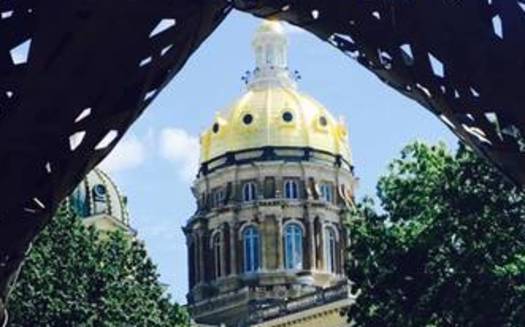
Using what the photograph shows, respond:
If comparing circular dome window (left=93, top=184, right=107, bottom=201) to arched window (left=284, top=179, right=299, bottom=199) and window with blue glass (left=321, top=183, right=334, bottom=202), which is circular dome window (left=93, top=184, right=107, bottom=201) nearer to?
arched window (left=284, top=179, right=299, bottom=199)

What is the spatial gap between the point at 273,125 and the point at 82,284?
2477 inches

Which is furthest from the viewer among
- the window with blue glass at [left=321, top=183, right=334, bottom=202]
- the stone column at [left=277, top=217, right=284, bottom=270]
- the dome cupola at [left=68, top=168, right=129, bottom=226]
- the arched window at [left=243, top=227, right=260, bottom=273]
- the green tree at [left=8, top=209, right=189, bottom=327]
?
the window with blue glass at [left=321, top=183, right=334, bottom=202]

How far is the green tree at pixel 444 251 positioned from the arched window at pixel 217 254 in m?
69.0

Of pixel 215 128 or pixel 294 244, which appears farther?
pixel 215 128

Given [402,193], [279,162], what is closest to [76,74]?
[402,193]

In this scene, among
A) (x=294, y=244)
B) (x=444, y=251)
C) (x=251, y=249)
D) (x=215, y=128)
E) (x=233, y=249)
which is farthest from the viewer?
(x=215, y=128)

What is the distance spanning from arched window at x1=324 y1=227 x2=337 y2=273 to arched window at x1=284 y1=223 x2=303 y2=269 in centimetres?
171

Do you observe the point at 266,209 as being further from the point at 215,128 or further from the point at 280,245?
the point at 215,128

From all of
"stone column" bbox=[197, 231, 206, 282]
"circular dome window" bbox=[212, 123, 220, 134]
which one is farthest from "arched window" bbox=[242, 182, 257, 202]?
"circular dome window" bbox=[212, 123, 220, 134]

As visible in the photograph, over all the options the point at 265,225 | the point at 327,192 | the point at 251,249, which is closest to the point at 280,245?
the point at 265,225

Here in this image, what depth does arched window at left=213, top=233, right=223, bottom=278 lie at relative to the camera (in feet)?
331

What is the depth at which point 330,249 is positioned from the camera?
101875 mm

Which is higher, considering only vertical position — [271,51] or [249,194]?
[271,51]

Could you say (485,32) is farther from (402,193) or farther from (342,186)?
(342,186)
